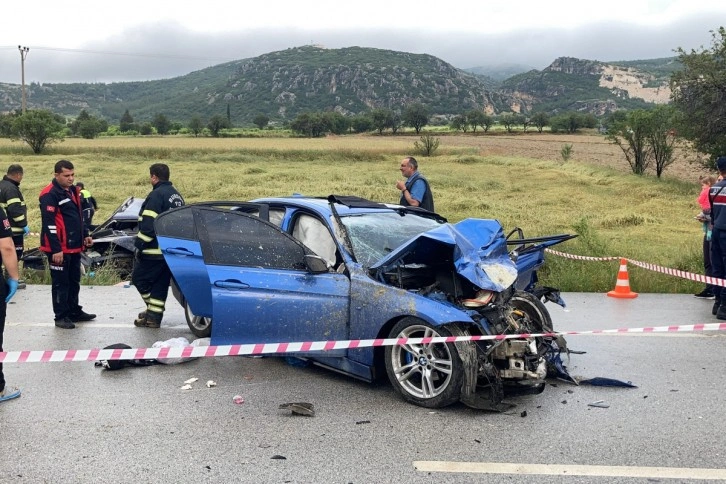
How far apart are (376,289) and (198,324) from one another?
278 cm

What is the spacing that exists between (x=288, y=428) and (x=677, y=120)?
102 feet

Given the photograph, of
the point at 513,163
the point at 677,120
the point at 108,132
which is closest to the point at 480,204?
the point at 677,120

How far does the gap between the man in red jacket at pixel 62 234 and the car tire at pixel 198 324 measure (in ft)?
4.58

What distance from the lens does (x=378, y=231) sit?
5.81m

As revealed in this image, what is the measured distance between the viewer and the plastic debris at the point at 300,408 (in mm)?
4727

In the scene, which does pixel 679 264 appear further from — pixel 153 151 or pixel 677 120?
pixel 153 151

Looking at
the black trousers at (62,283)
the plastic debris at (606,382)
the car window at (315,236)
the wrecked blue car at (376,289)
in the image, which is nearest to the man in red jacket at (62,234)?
the black trousers at (62,283)

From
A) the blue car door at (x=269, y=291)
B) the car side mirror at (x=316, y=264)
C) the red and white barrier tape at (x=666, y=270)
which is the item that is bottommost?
the red and white barrier tape at (x=666, y=270)

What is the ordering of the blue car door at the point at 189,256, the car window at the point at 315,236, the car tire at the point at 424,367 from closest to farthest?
1. the car tire at the point at 424,367
2. the car window at the point at 315,236
3. the blue car door at the point at 189,256

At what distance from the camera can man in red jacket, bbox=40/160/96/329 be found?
738 centimetres

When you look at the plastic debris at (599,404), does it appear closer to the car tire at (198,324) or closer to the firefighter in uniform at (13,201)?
the car tire at (198,324)

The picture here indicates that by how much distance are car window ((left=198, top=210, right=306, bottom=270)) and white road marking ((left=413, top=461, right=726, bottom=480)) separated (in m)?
2.14

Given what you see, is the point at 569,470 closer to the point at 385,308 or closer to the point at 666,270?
the point at 385,308

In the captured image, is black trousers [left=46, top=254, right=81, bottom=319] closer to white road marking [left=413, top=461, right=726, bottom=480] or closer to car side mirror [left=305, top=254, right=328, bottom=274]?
car side mirror [left=305, top=254, right=328, bottom=274]
